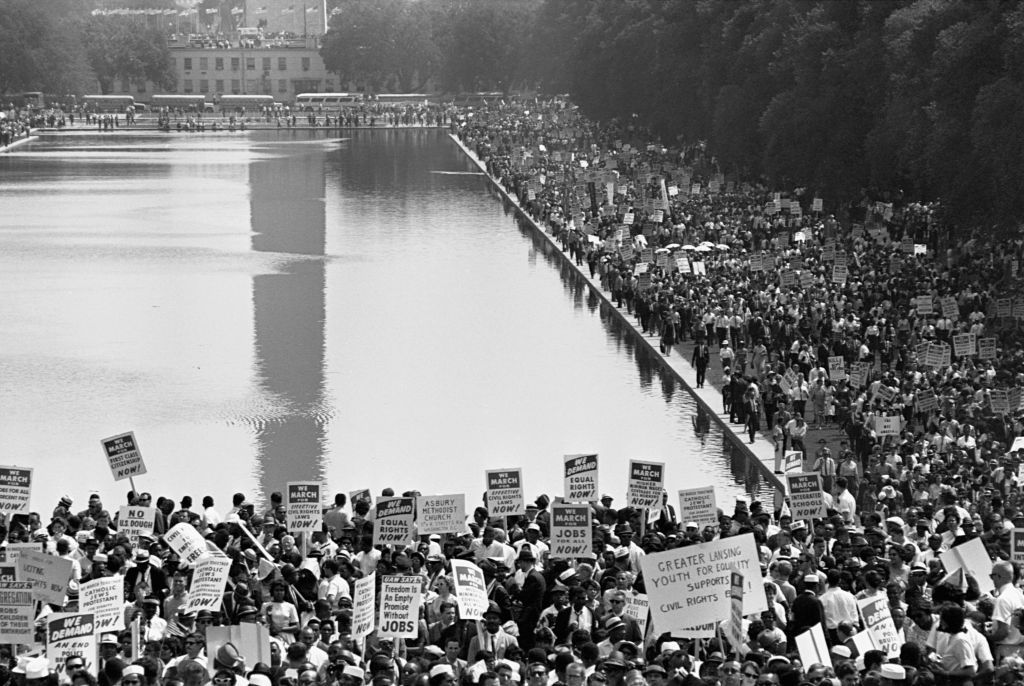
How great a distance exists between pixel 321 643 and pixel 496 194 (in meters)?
77.9

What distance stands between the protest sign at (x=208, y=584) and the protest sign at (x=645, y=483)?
7.25 meters

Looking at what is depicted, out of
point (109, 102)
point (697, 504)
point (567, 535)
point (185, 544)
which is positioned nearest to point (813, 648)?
point (567, 535)

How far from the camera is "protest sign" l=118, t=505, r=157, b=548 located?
23183mm

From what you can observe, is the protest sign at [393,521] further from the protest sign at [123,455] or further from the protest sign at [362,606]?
the protest sign at [123,455]

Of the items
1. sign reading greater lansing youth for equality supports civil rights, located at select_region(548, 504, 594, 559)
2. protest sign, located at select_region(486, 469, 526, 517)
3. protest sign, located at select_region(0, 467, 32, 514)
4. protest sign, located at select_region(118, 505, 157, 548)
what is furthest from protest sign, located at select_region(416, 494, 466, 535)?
protest sign, located at select_region(0, 467, 32, 514)

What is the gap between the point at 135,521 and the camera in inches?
917

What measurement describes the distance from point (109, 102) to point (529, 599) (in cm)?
17579

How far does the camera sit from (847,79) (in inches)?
2464

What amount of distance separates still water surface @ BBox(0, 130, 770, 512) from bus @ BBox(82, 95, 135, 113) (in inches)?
3875

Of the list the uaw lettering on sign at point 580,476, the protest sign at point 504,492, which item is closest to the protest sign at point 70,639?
the protest sign at point 504,492

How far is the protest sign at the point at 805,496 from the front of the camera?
932 inches

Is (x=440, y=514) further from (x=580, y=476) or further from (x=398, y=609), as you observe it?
(x=398, y=609)

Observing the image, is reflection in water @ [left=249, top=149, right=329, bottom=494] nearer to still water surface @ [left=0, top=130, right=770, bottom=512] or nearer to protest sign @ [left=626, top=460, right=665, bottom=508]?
still water surface @ [left=0, top=130, right=770, bottom=512]

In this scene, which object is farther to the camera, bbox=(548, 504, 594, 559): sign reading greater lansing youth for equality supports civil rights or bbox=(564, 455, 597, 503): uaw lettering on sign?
bbox=(564, 455, 597, 503): uaw lettering on sign
